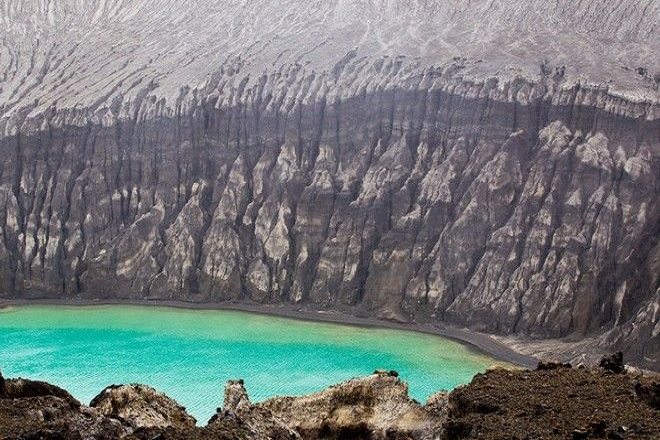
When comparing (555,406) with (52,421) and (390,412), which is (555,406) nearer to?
(390,412)

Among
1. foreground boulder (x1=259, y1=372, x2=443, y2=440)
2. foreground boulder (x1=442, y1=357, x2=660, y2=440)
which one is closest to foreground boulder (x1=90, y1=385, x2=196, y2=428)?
foreground boulder (x1=259, y1=372, x2=443, y2=440)

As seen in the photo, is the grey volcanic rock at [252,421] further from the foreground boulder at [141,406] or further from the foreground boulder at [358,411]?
the foreground boulder at [358,411]

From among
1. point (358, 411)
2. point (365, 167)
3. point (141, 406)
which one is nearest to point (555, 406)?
point (358, 411)

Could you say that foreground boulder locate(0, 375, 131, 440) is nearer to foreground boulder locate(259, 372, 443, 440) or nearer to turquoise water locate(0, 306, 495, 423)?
foreground boulder locate(259, 372, 443, 440)

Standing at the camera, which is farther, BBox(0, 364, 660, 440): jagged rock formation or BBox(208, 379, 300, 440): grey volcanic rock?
BBox(208, 379, 300, 440): grey volcanic rock

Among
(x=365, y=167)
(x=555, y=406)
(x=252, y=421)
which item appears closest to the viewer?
(x=252, y=421)

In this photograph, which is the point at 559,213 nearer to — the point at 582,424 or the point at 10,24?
the point at 582,424
